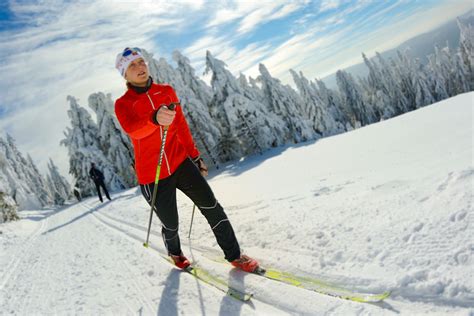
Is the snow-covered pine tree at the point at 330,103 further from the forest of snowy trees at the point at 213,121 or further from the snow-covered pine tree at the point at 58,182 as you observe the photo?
the snow-covered pine tree at the point at 58,182

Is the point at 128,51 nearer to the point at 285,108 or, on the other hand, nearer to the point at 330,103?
the point at 285,108

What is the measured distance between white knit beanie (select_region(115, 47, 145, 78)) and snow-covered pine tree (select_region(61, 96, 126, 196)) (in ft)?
100

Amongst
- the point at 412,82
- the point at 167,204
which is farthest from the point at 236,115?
the point at 412,82

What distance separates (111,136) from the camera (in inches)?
1265

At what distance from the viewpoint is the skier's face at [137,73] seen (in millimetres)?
3568

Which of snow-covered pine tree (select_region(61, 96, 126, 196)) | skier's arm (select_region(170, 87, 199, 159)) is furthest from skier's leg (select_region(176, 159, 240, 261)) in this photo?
snow-covered pine tree (select_region(61, 96, 126, 196))

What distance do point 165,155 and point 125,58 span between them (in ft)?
3.97

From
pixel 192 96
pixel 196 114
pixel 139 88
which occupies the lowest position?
pixel 139 88

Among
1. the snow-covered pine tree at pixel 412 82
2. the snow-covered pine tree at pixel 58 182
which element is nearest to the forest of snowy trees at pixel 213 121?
the snow-covered pine tree at pixel 412 82

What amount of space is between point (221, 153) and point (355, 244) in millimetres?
27707

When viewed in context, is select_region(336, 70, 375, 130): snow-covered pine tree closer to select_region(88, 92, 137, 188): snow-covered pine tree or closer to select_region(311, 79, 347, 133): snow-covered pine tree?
select_region(311, 79, 347, 133): snow-covered pine tree

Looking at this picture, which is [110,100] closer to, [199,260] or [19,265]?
[19,265]

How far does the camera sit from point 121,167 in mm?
32844

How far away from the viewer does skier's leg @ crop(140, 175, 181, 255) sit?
383cm
